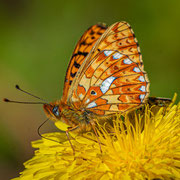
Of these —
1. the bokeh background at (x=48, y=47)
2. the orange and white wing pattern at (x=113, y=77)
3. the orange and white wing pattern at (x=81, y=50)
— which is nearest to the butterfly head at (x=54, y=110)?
the orange and white wing pattern at (x=113, y=77)

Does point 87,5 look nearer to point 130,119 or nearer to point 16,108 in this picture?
point 16,108

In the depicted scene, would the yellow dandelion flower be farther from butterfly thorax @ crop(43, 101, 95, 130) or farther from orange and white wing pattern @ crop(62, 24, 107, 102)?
orange and white wing pattern @ crop(62, 24, 107, 102)

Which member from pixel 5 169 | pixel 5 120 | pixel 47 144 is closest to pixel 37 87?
pixel 5 120

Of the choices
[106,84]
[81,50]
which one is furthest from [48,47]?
[106,84]

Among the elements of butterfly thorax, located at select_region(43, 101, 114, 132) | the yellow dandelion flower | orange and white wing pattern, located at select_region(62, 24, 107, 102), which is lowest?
the yellow dandelion flower

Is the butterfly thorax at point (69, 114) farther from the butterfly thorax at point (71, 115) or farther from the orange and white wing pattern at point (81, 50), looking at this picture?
the orange and white wing pattern at point (81, 50)

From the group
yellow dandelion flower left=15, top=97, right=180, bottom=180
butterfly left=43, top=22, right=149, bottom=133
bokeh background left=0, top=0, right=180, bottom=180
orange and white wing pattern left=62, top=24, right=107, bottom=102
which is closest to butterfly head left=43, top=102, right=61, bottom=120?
butterfly left=43, top=22, right=149, bottom=133
